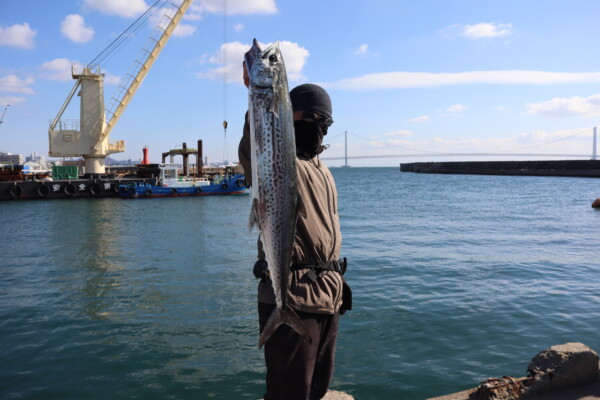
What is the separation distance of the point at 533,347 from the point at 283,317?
6.10 metres

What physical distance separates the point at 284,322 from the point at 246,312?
22.5 ft

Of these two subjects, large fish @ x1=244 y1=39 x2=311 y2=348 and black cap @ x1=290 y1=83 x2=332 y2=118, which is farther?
black cap @ x1=290 y1=83 x2=332 y2=118

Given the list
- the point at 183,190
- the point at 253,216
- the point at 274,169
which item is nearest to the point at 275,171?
the point at 274,169

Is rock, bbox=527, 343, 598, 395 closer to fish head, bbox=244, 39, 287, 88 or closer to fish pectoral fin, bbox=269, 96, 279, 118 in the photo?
A: fish pectoral fin, bbox=269, 96, 279, 118

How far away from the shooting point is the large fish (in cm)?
222

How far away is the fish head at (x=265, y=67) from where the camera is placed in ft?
7.17

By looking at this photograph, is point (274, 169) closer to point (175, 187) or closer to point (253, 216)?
point (253, 216)

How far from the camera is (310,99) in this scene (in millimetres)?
2643

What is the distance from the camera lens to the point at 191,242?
18.7 m

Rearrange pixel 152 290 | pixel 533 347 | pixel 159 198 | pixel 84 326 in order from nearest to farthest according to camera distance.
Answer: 1. pixel 533 347
2. pixel 84 326
3. pixel 152 290
4. pixel 159 198

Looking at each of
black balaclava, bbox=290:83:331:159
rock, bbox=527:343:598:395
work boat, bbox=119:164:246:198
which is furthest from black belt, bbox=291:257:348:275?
work boat, bbox=119:164:246:198

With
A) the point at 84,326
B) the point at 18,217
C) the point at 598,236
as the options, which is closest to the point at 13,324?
the point at 84,326

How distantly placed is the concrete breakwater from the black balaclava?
76.4 metres

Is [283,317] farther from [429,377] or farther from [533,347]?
[533,347]
